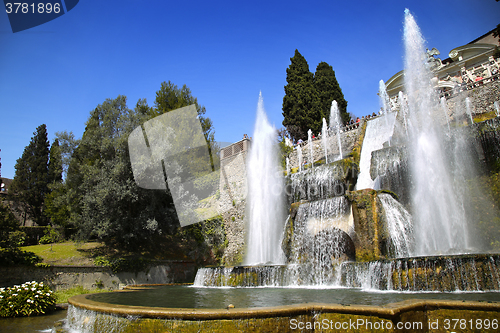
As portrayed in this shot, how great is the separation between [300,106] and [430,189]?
16313mm

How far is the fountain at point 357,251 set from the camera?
347 cm

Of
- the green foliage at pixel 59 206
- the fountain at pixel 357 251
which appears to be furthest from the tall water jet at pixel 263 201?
the green foliage at pixel 59 206

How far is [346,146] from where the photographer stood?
19.6m

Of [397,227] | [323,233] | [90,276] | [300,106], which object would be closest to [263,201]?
[323,233]

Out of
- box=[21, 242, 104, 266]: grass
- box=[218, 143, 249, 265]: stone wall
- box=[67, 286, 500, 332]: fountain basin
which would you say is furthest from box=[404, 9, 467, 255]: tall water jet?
box=[21, 242, 104, 266]: grass

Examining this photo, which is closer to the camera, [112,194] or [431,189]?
[431,189]

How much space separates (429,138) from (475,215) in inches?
138

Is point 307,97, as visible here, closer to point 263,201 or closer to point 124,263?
point 263,201

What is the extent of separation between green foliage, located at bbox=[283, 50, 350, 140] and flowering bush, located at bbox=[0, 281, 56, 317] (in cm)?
2206

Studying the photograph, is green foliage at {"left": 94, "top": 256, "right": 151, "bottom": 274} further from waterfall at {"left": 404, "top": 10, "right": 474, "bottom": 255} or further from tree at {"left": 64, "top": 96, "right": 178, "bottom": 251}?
waterfall at {"left": 404, "top": 10, "right": 474, "bottom": 255}

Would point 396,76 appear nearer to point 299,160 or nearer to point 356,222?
point 299,160

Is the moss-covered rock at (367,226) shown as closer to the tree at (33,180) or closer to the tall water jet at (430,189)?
the tall water jet at (430,189)

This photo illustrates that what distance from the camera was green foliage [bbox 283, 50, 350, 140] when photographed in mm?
26266

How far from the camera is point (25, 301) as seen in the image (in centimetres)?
675
